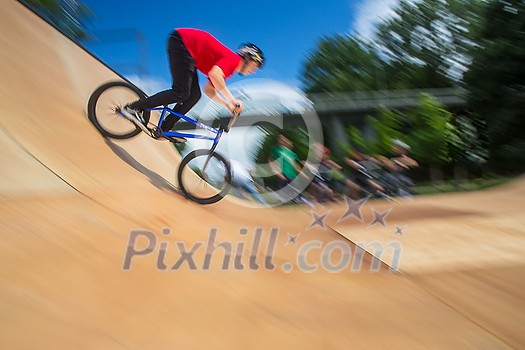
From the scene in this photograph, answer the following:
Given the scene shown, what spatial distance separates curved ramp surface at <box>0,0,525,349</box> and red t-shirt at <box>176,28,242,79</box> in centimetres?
140

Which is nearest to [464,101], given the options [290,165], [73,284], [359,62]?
[359,62]

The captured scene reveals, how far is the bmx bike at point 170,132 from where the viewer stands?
448 cm

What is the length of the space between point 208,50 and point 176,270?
2472mm

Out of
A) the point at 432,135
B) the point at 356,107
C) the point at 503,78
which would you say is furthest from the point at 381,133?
the point at 503,78

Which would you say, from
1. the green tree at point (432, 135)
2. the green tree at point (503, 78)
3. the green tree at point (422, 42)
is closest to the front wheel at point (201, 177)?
the green tree at point (503, 78)

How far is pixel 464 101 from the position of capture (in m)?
21.1

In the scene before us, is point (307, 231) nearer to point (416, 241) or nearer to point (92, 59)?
point (416, 241)

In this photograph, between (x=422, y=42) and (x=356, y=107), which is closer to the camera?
(x=356, y=107)

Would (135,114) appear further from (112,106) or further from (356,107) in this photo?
(356,107)

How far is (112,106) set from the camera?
4.93m

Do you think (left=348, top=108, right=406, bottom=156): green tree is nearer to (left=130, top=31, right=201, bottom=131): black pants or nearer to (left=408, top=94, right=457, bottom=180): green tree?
(left=408, top=94, right=457, bottom=180): green tree

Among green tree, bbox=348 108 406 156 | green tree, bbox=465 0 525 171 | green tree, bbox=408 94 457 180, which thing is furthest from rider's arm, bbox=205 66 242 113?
green tree, bbox=408 94 457 180

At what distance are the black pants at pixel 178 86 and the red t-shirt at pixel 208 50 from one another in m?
0.07

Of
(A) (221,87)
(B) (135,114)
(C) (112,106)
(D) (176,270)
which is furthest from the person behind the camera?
(C) (112,106)
